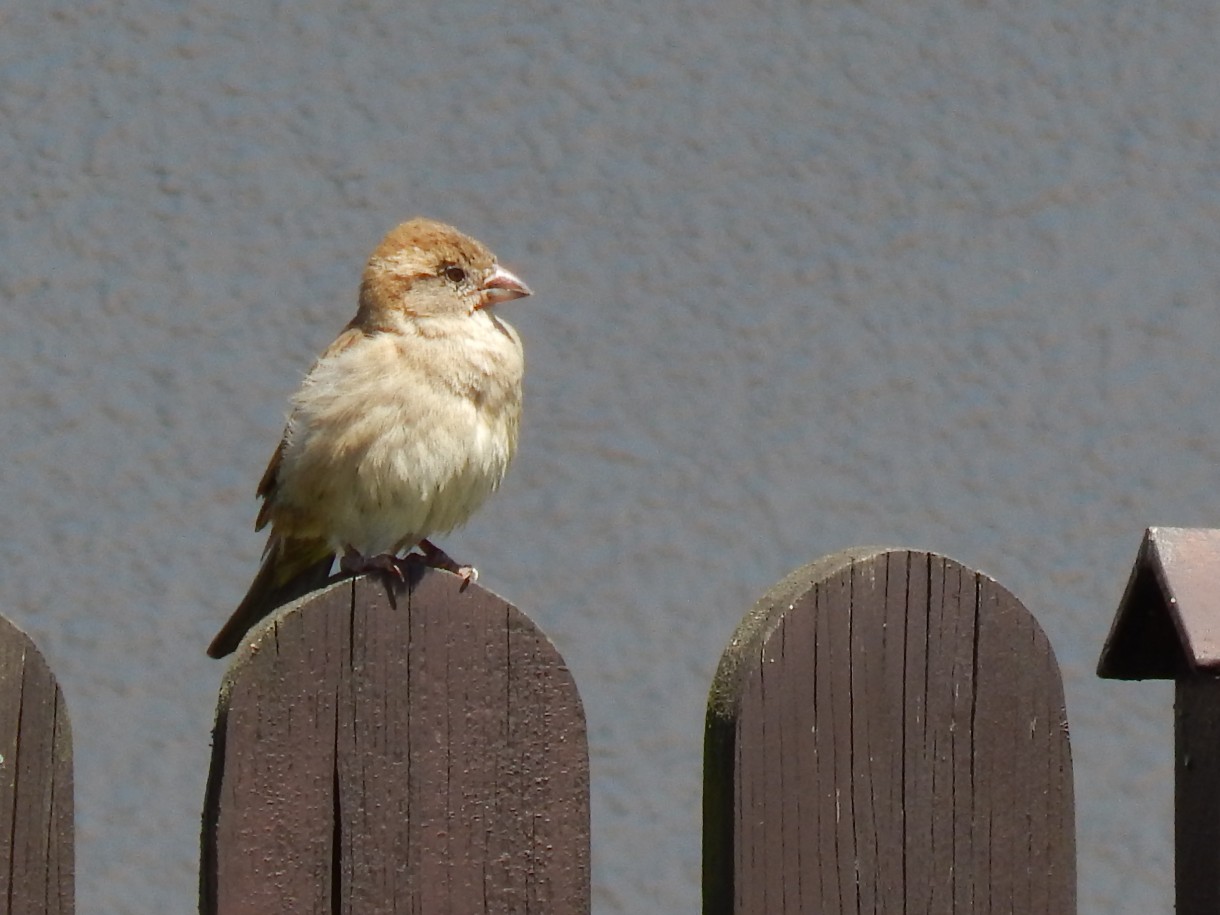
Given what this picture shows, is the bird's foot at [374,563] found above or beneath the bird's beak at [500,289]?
beneath

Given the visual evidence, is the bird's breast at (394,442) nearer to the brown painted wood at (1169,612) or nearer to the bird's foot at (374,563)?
the bird's foot at (374,563)

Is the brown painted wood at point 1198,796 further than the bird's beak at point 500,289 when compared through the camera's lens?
No

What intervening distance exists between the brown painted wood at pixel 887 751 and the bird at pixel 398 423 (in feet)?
3.72

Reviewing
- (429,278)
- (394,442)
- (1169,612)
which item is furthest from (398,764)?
(429,278)

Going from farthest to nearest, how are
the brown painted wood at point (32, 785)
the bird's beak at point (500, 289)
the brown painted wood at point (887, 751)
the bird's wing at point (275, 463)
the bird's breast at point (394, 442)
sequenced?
1. the bird's beak at point (500, 289)
2. the bird's wing at point (275, 463)
3. the bird's breast at point (394, 442)
4. the brown painted wood at point (887, 751)
5. the brown painted wood at point (32, 785)

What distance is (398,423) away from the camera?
2553mm

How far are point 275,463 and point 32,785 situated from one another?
1365mm

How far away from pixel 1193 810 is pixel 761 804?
40 centimetres

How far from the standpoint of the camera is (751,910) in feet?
4.76

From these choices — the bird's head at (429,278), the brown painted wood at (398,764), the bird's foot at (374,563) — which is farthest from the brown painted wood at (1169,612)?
the bird's head at (429,278)

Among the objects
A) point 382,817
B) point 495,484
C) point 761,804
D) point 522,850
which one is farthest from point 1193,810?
point 495,484

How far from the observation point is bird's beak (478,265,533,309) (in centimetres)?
278

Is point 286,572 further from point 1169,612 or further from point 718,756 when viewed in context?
point 1169,612

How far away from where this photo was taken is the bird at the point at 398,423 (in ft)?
8.36
